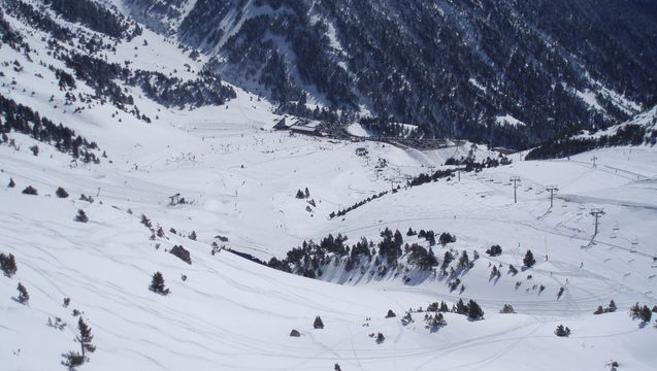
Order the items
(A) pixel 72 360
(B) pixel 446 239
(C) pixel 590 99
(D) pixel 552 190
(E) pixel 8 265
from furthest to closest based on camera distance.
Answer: (C) pixel 590 99
(D) pixel 552 190
(B) pixel 446 239
(E) pixel 8 265
(A) pixel 72 360

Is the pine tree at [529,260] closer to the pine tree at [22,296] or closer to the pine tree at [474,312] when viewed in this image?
the pine tree at [474,312]

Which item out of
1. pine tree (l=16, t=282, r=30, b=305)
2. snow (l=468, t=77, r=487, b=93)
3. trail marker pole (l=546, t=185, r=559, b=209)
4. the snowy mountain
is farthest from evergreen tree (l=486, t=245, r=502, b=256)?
snow (l=468, t=77, r=487, b=93)

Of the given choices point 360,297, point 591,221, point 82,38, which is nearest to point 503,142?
point 82,38

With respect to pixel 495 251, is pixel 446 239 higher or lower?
lower

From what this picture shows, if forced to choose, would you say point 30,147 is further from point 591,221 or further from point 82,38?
point 82,38

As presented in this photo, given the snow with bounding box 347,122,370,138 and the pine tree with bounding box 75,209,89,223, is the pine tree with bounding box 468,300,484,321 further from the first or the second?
the snow with bounding box 347,122,370,138

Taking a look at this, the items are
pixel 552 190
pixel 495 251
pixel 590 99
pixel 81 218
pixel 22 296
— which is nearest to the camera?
pixel 22 296

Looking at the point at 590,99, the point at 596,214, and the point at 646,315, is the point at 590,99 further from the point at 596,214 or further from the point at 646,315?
the point at 646,315

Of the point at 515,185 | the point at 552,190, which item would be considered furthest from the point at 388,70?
the point at 552,190
